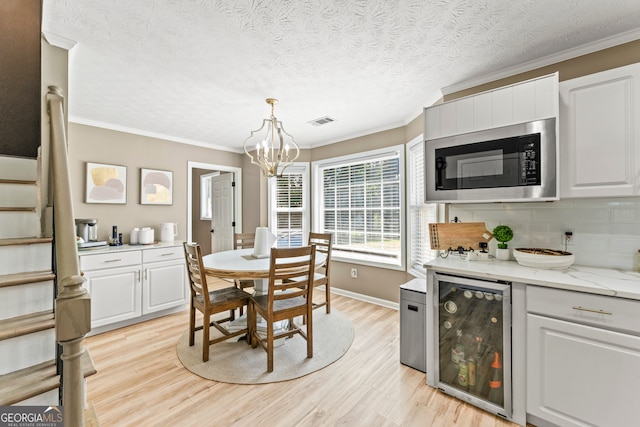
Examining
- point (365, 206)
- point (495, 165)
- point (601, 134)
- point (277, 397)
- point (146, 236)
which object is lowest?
point (277, 397)

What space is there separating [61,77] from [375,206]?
337 cm

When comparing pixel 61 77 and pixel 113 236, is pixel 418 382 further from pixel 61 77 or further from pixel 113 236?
pixel 113 236

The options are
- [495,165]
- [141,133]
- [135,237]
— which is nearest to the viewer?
[495,165]

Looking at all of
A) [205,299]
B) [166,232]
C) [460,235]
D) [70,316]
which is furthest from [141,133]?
[460,235]

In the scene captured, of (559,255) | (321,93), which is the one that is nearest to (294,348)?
(559,255)

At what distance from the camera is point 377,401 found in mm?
1889

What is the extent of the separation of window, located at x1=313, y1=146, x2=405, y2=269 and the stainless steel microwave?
128cm

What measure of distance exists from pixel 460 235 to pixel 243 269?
1.82 metres

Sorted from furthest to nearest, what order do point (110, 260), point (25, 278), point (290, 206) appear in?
1. point (290, 206)
2. point (110, 260)
3. point (25, 278)

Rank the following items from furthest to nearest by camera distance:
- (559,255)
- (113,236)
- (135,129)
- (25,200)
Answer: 1. (135,129)
2. (113,236)
3. (559,255)
4. (25,200)

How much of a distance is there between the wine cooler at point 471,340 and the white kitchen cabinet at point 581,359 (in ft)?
0.45

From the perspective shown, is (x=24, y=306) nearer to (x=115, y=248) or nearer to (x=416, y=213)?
(x=115, y=248)

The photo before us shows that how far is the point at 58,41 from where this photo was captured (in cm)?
179

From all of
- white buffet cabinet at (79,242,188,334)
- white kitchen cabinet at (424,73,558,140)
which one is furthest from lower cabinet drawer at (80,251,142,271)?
white kitchen cabinet at (424,73,558,140)
